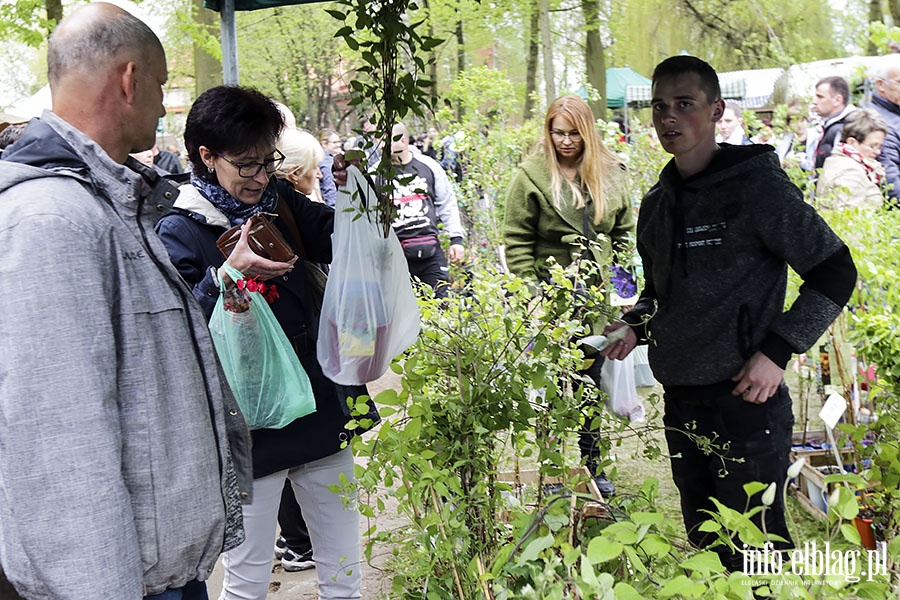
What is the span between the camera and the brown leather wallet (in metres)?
2.35

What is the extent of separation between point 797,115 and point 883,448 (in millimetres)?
6713

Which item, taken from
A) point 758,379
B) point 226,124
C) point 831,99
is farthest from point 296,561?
point 831,99

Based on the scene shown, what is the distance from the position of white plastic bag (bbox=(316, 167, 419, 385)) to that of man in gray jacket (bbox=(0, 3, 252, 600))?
670 millimetres

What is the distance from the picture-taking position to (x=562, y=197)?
450 cm

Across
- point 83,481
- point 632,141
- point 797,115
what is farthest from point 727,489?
point 632,141

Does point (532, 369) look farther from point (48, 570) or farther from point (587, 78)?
point (587, 78)

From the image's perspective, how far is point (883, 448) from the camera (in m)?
2.21

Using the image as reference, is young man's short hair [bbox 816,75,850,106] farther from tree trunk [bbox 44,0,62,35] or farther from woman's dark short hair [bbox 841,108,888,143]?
tree trunk [bbox 44,0,62,35]

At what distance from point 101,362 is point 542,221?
3294 mm

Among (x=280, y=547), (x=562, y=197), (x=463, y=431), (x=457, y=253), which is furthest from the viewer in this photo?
(x=457, y=253)

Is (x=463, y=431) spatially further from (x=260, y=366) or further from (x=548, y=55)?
(x=548, y=55)

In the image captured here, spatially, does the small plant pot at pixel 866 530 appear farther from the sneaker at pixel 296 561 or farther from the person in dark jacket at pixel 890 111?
the person in dark jacket at pixel 890 111

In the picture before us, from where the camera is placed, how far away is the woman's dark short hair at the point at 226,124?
2.56 m

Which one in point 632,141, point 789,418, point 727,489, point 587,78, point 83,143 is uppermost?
point 587,78
